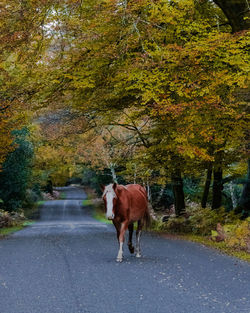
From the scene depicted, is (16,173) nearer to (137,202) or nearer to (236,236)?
(236,236)

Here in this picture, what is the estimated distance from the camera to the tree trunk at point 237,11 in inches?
555

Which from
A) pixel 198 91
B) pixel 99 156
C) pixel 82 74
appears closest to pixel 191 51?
pixel 198 91

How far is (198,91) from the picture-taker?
13.3 metres

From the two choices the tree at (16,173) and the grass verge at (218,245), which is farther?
the tree at (16,173)

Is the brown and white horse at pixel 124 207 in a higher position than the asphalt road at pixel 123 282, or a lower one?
higher

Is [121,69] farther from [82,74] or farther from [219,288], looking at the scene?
[219,288]

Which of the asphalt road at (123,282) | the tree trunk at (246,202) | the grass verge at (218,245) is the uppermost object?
the tree trunk at (246,202)

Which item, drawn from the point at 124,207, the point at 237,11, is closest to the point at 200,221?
the point at 124,207

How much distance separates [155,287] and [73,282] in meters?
1.54

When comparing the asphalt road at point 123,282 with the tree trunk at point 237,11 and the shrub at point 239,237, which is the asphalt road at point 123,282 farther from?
the tree trunk at point 237,11

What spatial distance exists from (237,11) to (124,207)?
27.5ft

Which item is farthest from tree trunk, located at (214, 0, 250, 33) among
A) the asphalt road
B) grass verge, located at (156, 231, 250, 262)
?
the asphalt road

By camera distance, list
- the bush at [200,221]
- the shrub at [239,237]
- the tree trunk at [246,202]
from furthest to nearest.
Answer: the bush at [200,221]
the tree trunk at [246,202]
the shrub at [239,237]

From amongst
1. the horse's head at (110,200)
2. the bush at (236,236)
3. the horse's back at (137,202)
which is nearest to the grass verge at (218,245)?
the bush at (236,236)
